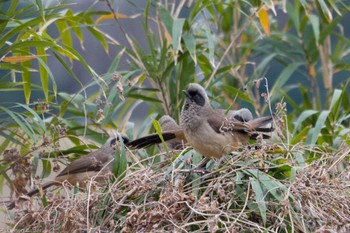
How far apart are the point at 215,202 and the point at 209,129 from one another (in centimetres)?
118

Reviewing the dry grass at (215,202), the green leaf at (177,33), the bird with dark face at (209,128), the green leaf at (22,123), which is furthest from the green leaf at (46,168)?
the dry grass at (215,202)

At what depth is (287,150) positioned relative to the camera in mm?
3283

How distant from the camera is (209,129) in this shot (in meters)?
4.08

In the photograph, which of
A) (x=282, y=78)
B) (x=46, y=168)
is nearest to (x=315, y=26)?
(x=282, y=78)

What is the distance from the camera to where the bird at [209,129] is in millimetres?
3889

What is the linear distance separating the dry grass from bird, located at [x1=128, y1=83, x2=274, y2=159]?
58 centimetres

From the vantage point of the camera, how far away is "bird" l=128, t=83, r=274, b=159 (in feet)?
12.8

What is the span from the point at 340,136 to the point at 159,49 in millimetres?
1353

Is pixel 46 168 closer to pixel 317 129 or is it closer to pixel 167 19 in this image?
pixel 167 19

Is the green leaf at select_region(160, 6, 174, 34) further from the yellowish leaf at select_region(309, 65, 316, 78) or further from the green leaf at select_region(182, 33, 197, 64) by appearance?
the yellowish leaf at select_region(309, 65, 316, 78)

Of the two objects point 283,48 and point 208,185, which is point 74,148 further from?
point 283,48

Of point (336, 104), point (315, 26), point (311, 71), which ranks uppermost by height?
point (315, 26)

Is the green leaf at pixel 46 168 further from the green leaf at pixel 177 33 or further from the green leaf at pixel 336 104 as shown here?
the green leaf at pixel 336 104

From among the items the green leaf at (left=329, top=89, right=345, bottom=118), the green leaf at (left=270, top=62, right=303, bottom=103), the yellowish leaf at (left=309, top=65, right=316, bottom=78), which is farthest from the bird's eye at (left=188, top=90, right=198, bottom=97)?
Answer: the yellowish leaf at (left=309, top=65, right=316, bottom=78)
